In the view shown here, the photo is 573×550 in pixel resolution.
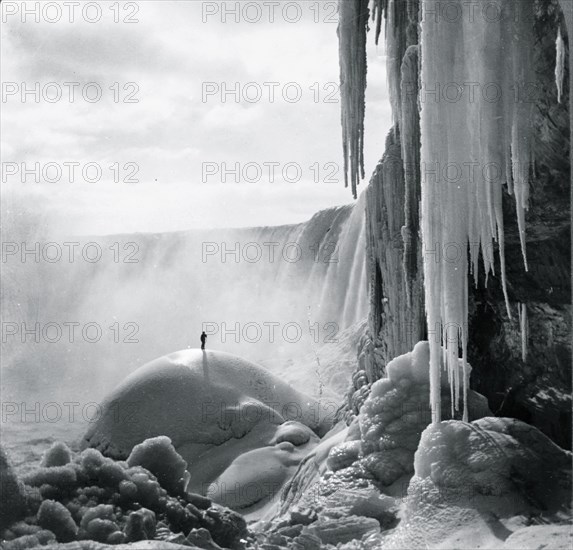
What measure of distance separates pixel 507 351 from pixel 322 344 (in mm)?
16132

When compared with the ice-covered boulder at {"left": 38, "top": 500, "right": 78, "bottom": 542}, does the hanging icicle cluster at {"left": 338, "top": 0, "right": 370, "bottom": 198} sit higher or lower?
higher

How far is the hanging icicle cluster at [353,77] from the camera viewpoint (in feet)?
23.3

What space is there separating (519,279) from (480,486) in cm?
255

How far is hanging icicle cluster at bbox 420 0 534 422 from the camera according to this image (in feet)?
15.6

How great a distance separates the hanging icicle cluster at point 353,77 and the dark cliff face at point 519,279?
44 cm

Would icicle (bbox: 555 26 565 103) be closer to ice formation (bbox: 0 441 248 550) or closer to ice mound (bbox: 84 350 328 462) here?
ice formation (bbox: 0 441 248 550)

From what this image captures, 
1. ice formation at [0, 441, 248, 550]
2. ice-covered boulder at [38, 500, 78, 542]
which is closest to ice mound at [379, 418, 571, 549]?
ice formation at [0, 441, 248, 550]

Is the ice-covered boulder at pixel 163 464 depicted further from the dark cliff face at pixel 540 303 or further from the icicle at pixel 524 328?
the icicle at pixel 524 328

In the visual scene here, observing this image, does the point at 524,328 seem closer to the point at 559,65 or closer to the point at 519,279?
the point at 519,279

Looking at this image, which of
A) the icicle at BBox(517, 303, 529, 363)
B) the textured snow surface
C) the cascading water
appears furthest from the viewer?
the cascading water

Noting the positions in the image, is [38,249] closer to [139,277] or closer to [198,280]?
[139,277]

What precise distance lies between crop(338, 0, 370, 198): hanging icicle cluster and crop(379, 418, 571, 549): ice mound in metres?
3.13

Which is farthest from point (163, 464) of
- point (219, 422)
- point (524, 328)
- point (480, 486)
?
point (219, 422)

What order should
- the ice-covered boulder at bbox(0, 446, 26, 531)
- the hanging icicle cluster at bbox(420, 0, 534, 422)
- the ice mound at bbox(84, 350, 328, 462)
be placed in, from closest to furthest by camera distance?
1. the ice-covered boulder at bbox(0, 446, 26, 531)
2. the hanging icicle cluster at bbox(420, 0, 534, 422)
3. the ice mound at bbox(84, 350, 328, 462)
